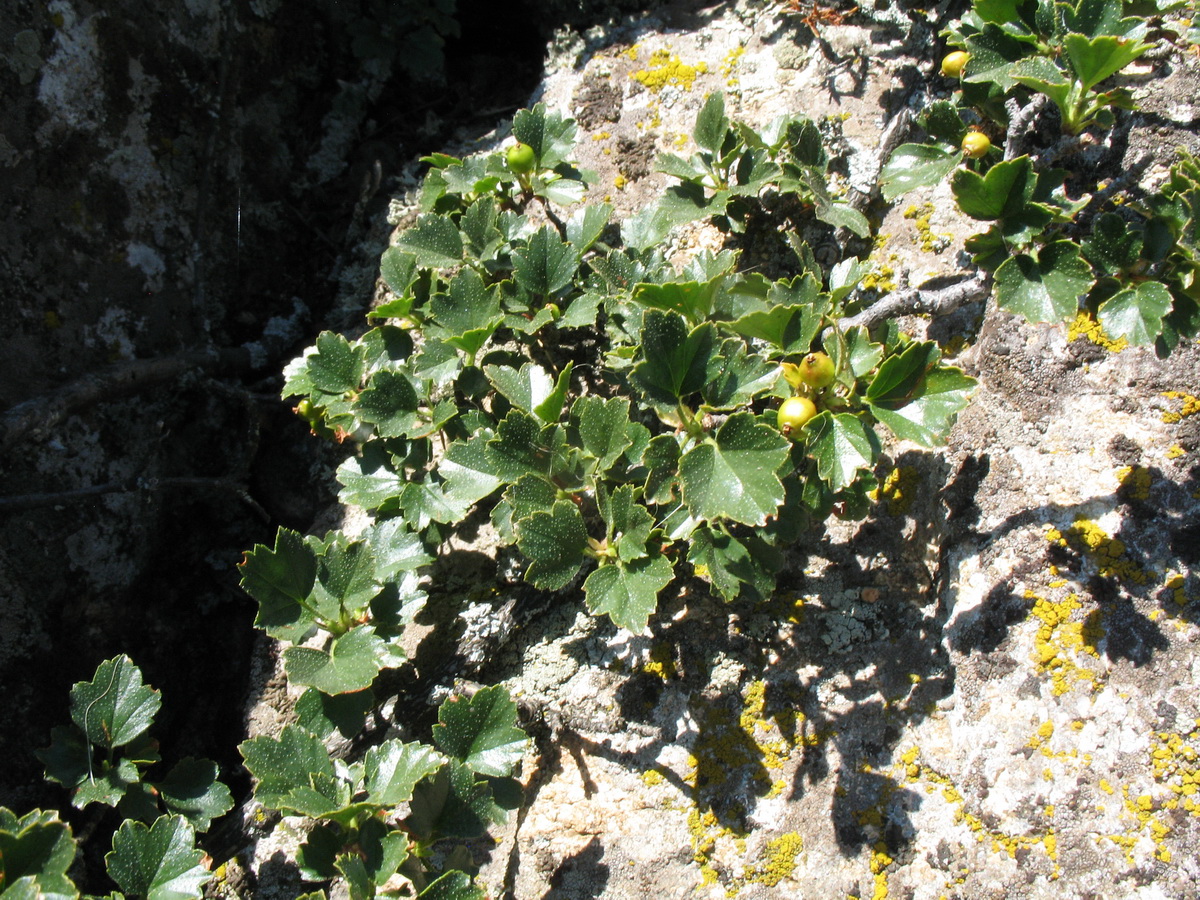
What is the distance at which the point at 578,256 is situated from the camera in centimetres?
195

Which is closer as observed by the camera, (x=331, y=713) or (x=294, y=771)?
(x=294, y=771)

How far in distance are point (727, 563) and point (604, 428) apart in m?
0.37

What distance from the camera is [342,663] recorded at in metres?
1.62

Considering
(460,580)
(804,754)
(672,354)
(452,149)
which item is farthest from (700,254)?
(452,149)

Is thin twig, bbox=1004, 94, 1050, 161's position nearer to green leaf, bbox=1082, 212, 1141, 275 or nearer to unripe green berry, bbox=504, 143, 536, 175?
green leaf, bbox=1082, 212, 1141, 275

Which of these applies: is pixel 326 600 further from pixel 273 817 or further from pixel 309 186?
pixel 309 186

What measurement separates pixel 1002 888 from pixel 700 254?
4.64 ft

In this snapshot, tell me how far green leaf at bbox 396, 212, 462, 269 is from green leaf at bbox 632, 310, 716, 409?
0.74 meters

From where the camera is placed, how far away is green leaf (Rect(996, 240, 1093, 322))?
60.7 inches

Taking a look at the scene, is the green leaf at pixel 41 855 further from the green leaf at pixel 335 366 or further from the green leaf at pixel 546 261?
the green leaf at pixel 546 261

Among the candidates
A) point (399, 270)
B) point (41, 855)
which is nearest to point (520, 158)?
point (399, 270)

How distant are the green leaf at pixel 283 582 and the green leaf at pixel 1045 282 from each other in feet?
4.97

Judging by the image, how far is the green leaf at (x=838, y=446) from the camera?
1.39m

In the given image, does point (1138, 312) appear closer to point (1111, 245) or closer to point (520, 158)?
point (1111, 245)
